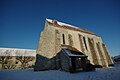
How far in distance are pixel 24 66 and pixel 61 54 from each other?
25.6 m

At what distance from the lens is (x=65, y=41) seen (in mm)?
20984

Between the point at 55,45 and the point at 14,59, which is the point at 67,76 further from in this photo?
the point at 14,59

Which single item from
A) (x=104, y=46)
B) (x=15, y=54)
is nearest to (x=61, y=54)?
(x=104, y=46)

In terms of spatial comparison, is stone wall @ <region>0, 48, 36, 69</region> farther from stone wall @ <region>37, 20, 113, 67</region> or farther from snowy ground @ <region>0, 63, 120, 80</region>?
snowy ground @ <region>0, 63, 120, 80</region>

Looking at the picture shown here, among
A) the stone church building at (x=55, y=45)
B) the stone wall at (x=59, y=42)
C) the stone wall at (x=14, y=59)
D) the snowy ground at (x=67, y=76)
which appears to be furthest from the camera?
the stone wall at (x=14, y=59)

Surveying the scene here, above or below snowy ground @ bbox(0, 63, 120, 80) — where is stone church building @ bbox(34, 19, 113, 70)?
above

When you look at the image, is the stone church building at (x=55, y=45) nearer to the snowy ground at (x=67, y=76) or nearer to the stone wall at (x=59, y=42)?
the stone wall at (x=59, y=42)

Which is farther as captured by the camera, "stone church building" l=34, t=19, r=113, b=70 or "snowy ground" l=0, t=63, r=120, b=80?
"stone church building" l=34, t=19, r=113, b=70

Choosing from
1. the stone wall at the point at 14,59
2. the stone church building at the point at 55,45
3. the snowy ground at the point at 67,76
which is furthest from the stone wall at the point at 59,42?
the stone wall at the point at 14,59

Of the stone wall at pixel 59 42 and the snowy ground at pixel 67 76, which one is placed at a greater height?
the stone wall at pixel 59 42

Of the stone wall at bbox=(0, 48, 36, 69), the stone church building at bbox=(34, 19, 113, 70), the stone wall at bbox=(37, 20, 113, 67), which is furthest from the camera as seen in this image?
the stone wall at bbox=(0, 48, 36, 69)

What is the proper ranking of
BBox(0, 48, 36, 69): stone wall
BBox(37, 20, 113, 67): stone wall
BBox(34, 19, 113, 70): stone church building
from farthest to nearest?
1. BBox(0, 48, 36, 69): stone wall
2. BBox(37, 20, 113, 67): stone wall
3. BBox(34, 19, 113, 70): stone church building

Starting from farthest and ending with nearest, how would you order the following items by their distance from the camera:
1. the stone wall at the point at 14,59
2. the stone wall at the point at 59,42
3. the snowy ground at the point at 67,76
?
the stone wall at the point at 14,59 < the stone wall at the point at 59,42 < the snowy ground at the point at 67,76

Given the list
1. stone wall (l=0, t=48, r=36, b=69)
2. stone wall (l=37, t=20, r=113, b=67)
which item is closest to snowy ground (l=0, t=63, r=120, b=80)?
stone wall (l=37, t=20, r=113, b=67)
